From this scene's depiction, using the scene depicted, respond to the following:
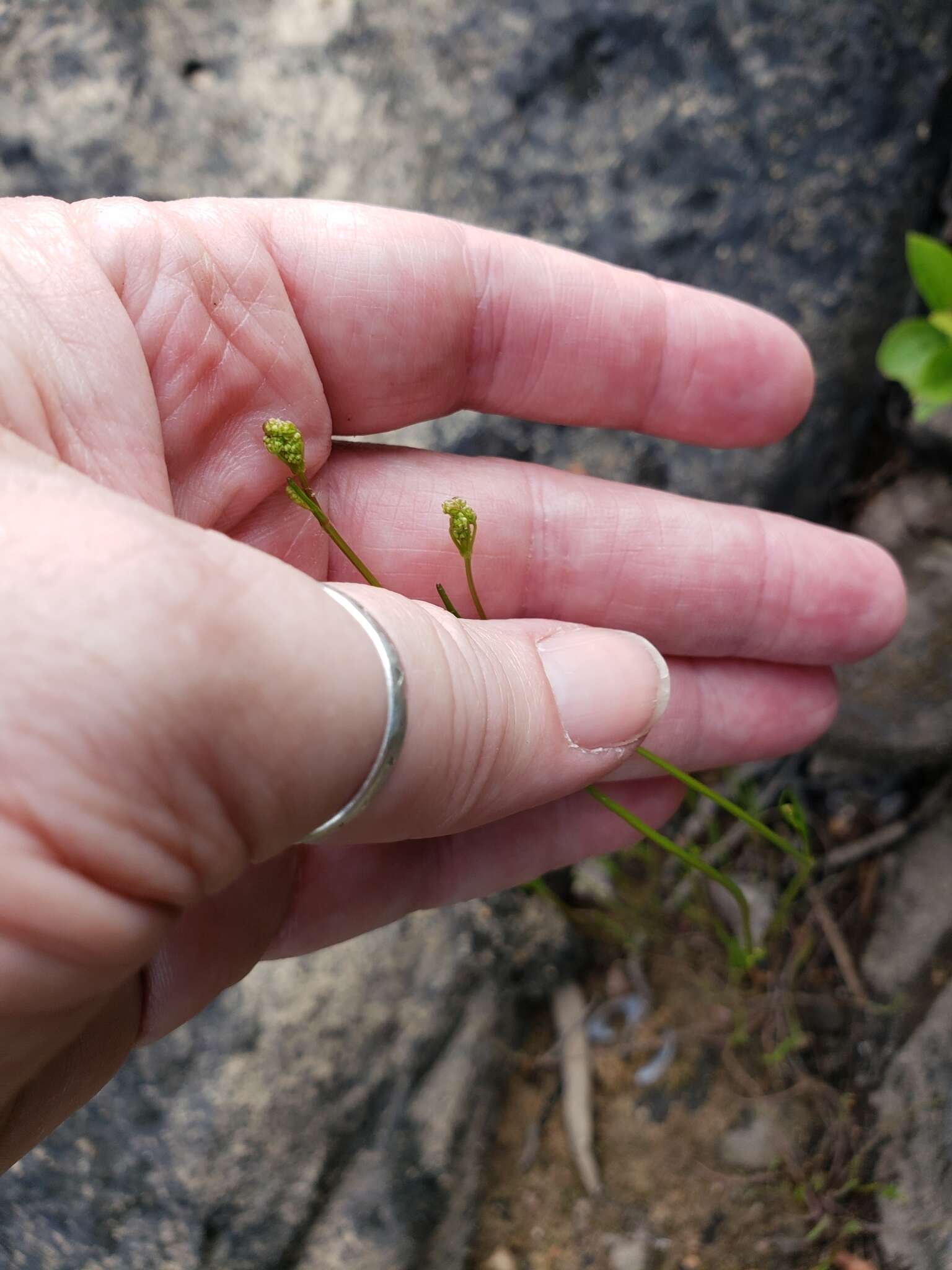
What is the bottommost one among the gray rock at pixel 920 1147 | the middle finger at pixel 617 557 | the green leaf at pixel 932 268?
the gray rock at pixel 920 1147

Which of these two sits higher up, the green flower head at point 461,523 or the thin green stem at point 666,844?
the green flower head at point 461,523

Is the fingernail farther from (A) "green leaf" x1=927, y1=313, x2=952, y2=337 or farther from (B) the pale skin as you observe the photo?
(A) "green leaf" x1=927, y1=313, x2=952, y2=337

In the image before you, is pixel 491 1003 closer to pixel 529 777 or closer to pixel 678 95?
pixel 529 777

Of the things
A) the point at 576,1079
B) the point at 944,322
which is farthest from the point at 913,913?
the point at 944,322

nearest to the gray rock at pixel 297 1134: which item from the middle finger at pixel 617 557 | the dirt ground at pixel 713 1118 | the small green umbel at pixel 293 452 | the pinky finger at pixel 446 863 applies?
the dirt ground at pixel 713 1118

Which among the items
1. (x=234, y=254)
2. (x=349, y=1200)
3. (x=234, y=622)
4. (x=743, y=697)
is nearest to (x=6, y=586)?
(x=234, y=622)

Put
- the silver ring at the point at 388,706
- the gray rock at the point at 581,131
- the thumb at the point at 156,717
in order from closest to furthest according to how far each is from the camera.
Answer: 1. the thumb at the point at 156,717
2. the silver ring at the point at 388,706
3. the gray rock at the point at 581,131

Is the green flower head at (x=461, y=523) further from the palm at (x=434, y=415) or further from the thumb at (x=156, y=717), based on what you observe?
the palm at (x=434, y=415)

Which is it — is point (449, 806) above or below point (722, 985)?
above
